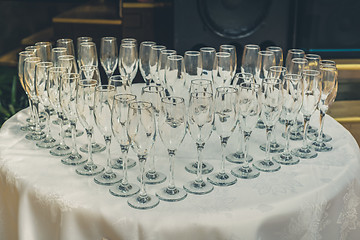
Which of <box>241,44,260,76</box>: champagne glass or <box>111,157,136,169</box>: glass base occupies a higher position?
<box>241,44,260,76</box>: champagne glass

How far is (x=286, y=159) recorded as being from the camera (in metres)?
1.55

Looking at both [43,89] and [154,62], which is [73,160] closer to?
[43,89]

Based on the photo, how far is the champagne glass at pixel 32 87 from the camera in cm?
168

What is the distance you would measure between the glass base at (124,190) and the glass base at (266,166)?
37cm

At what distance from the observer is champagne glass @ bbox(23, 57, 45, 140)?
168 cm

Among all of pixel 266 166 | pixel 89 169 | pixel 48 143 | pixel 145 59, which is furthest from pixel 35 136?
pixel 266 166

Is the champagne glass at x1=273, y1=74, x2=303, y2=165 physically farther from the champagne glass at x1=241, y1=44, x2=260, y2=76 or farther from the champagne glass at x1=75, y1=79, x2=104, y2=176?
the champagne glass at x1=75, y1=79, x2=104, y2=176

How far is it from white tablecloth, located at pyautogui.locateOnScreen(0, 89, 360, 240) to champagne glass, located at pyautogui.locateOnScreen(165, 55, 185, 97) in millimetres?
248

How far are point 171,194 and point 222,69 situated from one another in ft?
2.23

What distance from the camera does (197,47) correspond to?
333 centimetres

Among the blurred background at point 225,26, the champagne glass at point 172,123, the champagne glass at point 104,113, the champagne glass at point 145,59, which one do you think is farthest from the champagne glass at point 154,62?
the blurred background at point 225,26

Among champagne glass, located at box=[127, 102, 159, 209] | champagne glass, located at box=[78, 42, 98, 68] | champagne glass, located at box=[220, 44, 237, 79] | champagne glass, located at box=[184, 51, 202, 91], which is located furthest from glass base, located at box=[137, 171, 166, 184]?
champagne glass, located at box=[78, 42, 98, 68]

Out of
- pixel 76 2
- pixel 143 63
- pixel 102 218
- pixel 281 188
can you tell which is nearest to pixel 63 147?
pixel 102 218

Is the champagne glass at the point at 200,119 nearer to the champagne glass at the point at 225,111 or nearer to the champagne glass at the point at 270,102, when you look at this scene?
the champagne glass at the point at 225,111
